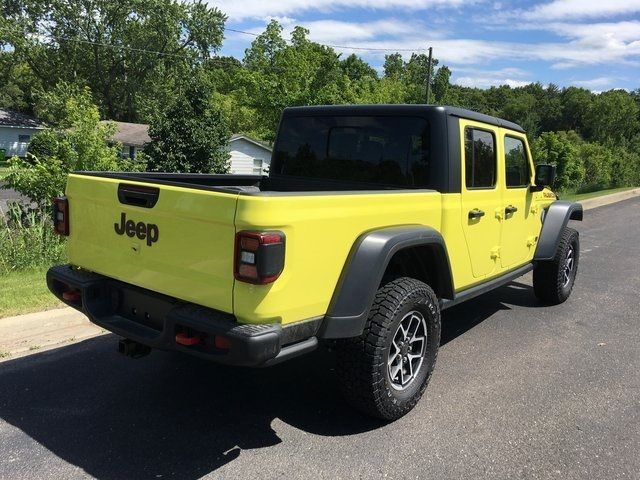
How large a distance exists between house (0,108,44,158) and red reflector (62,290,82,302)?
175 ft

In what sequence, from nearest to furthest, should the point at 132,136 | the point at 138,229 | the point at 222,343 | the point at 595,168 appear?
the point at 222,343 → the point at 138,229 → the point at 595,168 → the point at 132,136

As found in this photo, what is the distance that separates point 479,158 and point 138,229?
8.84ft

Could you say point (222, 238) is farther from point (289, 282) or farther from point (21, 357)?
point (21, 357)

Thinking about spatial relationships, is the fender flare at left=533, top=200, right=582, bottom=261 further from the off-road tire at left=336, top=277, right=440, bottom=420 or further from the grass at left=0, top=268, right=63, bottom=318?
the grass at left=0, top=268, right=63, bottom=318

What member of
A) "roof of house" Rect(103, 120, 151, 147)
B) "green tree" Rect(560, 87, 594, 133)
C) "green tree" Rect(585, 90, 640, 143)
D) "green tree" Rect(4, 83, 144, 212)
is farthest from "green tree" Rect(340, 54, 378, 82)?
"green tree" Rect(560, 87, 594, 133)

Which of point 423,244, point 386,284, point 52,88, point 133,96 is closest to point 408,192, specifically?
point 423,244

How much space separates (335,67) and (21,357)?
24887 millimetres

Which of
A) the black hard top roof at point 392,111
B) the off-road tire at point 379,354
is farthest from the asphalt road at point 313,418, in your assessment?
the black hard top roof at point 392,111

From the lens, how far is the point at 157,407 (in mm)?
3461

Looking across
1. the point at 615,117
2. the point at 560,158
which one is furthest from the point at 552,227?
the point at 615,117

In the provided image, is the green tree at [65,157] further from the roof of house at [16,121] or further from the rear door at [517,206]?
the roof of house at [16,121]

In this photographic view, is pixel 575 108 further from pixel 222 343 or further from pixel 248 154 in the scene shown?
pixel 222 343

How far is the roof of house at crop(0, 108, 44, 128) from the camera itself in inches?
1953

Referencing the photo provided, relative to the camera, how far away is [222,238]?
2.61m
